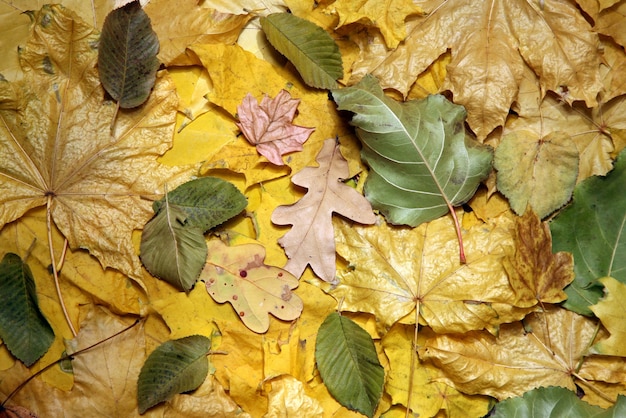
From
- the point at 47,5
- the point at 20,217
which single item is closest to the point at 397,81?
the point at 47,5

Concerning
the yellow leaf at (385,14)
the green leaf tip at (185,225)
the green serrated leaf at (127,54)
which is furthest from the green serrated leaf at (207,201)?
the yellow leaf at (385,14)

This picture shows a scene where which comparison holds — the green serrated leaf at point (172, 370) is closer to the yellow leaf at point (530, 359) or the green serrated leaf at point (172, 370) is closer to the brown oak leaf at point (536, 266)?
the yellow leaf at point (530, 359)

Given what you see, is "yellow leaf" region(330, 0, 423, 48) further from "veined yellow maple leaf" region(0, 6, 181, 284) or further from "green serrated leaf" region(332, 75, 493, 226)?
"veined yellow maple leaf" region(0, 6, 181, 284)

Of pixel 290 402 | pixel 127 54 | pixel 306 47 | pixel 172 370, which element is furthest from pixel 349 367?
pixel 127 54

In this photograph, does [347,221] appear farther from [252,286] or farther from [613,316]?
[613,316]

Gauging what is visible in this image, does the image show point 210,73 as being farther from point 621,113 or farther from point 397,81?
point 621,113

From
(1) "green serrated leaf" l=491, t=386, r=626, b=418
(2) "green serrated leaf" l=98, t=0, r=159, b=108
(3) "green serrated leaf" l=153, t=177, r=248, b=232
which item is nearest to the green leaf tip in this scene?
(3) "green serrated leaf" l=153, t=177, r=248, b=232
